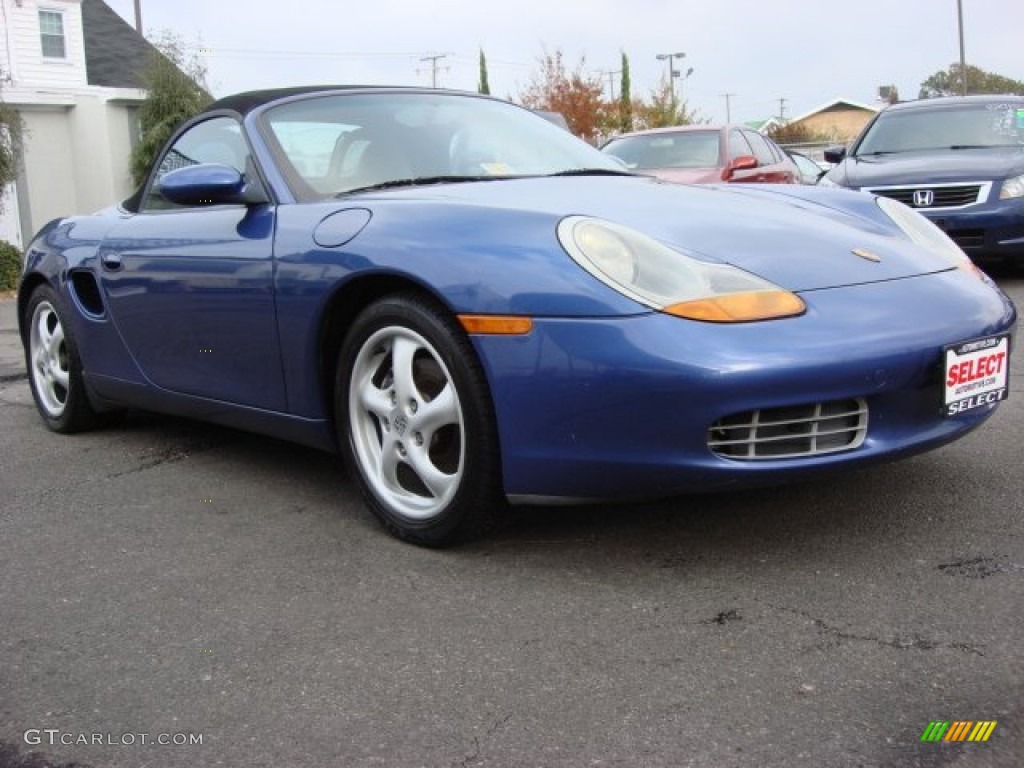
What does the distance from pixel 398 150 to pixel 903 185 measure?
5486mm

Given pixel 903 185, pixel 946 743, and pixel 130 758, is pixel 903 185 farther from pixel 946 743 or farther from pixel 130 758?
pixel 130 758

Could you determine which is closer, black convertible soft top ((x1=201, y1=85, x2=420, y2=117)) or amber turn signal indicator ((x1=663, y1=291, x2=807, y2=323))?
amber turn signal indicator ((x1=663, y1=291, x2=807, y2=323))

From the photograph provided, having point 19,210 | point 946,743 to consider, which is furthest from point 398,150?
point 19,210

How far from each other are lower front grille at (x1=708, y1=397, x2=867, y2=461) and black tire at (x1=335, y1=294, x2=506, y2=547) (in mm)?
572

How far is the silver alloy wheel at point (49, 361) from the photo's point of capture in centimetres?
455

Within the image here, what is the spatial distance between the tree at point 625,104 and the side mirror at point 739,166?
28027mm

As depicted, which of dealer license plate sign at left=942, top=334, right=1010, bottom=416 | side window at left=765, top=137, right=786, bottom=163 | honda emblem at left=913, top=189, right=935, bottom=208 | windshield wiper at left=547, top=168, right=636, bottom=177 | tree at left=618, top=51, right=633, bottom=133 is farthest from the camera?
tree at left=618, top=51, right=633, bottom=133

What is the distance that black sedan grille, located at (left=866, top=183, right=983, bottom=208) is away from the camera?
25.2 feet

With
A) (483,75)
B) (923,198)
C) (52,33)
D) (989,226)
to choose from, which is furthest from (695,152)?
(483,75)

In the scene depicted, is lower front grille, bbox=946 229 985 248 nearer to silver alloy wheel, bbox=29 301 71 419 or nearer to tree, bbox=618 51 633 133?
silver alloy wheel, bbox=29 301 71 419

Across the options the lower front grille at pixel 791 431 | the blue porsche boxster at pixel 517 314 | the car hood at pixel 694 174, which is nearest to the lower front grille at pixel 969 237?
the car hood at pixel 694 174

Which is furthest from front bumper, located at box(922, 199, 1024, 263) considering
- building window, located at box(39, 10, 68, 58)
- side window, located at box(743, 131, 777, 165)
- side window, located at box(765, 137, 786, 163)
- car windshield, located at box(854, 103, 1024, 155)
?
building window, located at box(39, 10, 68, 58)

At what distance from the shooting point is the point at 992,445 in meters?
3.62

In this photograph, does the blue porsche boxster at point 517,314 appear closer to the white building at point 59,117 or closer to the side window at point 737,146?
the side window at point 737,146
